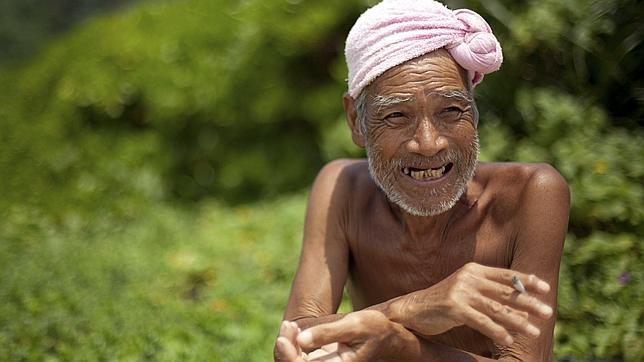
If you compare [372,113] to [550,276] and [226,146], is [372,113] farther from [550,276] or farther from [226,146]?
[226,146]

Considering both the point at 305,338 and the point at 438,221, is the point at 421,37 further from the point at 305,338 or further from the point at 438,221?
the point at 305,338

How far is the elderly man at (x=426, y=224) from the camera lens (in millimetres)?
2877

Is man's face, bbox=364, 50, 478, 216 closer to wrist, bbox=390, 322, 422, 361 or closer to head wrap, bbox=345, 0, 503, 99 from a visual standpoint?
head wrap, bbox=345, 0, 503, 99

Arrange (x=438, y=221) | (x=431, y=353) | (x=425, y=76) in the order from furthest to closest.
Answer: (x=438, y=221), (x=425, y=76), (x=431, y=353)

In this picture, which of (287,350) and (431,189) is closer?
(287,350)

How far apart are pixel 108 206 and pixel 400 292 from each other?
5.25 meters

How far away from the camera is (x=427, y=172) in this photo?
312 cm

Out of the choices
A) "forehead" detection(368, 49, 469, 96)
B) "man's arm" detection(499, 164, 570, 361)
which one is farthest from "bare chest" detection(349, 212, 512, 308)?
"forehead" detection(368, 49, 469, 96)

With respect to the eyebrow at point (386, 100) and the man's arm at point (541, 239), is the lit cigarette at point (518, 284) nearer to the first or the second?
the man's arm at point (541, 239)

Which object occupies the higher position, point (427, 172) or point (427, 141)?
point (427, 141)

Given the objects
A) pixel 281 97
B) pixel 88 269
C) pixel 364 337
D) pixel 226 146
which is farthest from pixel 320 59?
pixel 364 337

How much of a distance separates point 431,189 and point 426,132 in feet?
0.68

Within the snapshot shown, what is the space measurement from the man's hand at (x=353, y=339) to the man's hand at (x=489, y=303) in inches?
6.3

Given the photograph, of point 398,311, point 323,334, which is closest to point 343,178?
point 398,311
